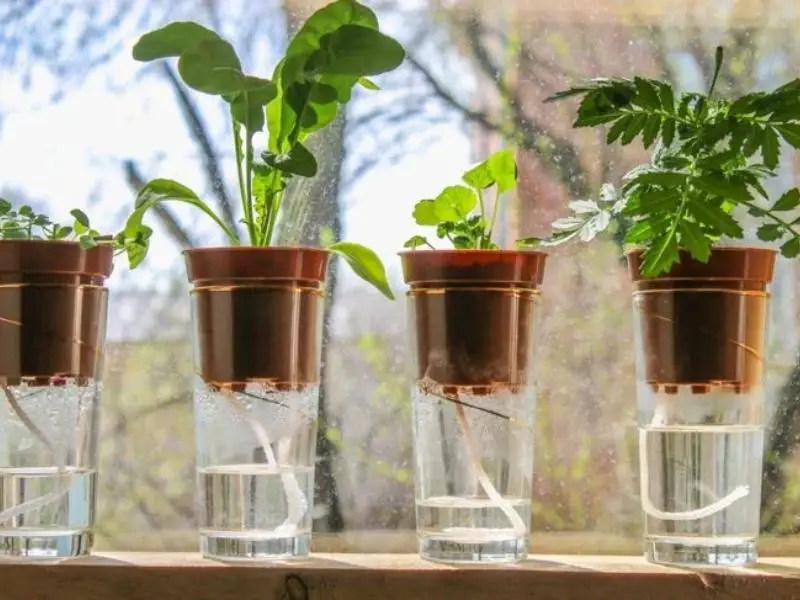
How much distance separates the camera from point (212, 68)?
3.53 ft

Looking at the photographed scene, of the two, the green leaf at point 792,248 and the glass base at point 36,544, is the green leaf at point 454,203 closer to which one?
the green leaf at point 792,248

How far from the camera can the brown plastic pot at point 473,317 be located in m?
1.12

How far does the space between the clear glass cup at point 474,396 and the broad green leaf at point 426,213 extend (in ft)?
0.17

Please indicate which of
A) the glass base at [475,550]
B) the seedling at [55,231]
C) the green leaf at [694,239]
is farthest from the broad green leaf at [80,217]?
the green leaf at [694,239]

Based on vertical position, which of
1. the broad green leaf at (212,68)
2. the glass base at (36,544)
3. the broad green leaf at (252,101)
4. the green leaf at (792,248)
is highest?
the broad green leaf at (212,68)

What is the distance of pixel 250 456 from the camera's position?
1.13 m

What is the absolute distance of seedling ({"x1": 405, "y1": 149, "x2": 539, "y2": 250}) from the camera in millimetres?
1169

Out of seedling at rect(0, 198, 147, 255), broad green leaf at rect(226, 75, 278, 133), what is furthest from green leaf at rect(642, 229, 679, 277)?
seedling at rect(0, 198, 147, 255)

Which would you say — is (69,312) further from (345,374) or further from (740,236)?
(740,236)

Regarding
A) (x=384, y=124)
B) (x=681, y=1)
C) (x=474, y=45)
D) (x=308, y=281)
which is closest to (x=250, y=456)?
(x=308, y=281)

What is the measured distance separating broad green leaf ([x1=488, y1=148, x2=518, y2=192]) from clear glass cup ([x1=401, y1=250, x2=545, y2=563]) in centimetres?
8

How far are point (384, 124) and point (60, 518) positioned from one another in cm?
55

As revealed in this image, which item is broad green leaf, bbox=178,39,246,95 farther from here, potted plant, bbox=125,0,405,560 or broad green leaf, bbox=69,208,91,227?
broad green leaf, bbox=69,208,91,227

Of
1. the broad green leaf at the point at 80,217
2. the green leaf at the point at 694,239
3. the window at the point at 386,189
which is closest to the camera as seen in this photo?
the green leaf at the point at 694,239
